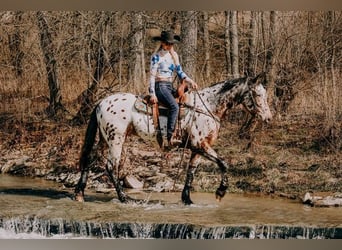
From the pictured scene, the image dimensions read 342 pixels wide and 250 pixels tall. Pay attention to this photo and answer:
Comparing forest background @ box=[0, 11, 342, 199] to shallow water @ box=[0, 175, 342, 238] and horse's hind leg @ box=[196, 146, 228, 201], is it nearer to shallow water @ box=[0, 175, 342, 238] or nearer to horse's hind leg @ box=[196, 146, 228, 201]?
horse's hind leg @ box=[196, 146, 228, 201]

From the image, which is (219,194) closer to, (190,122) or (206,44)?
(190,122)

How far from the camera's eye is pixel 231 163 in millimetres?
5598

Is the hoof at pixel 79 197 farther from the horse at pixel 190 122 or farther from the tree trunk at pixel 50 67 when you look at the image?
the tree trunk at pixel 50 67

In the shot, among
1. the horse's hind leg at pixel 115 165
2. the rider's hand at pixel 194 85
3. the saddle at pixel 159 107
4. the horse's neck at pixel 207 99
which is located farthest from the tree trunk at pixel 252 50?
the horse's hind leg at pixel 115 165

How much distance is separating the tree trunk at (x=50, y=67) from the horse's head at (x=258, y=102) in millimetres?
1552

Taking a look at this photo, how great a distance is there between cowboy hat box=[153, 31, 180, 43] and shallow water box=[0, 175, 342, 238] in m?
1.26

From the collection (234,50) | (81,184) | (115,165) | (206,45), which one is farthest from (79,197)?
(234,50)

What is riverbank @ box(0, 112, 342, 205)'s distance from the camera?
5578mm

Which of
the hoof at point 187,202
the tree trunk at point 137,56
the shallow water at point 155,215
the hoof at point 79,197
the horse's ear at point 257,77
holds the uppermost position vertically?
the tree trunk at point 137,56

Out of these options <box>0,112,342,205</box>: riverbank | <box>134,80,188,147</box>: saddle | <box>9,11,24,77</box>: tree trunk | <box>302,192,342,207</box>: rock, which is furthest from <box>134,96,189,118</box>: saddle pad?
<box>302,192,342,207</box>: rock

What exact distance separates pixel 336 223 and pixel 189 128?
4.59ft

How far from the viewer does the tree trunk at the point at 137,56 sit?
221 inches

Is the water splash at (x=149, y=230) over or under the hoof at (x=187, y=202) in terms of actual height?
under
